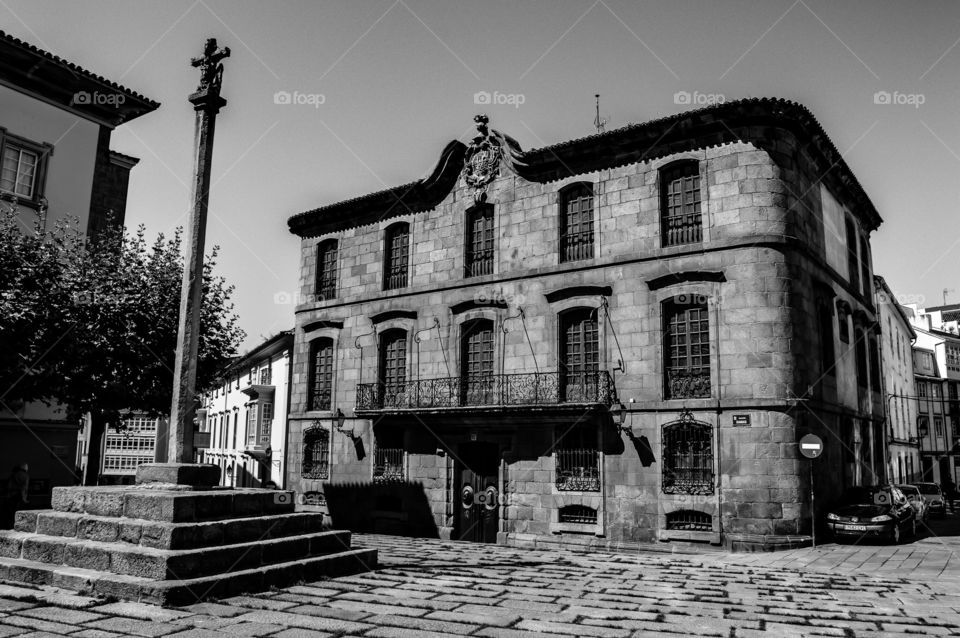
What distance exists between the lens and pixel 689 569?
43.9ft

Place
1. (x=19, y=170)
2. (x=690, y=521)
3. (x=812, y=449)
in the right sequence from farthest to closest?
(x=19, y=170)
(x=690, y=521)
(x=812, y=449)

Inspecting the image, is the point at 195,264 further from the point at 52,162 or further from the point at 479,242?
the point at 52,162

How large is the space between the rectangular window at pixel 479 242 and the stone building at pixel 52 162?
10.8 metres

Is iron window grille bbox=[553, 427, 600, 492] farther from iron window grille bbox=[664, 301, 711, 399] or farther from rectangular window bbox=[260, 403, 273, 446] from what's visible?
rectangular window bbox=[260, 403, 273, 446]

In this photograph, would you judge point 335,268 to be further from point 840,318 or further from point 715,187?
point 840,318

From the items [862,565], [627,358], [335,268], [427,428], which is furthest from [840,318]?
[335,268]

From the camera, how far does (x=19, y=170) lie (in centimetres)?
2352

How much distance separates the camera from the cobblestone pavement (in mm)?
7570

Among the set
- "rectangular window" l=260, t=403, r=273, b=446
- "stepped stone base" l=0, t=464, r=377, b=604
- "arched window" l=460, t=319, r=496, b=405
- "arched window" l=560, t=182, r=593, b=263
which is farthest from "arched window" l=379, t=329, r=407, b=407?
"rectangular window" l=260, t=403, r=273, b=446

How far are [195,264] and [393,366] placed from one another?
11524 millimetres

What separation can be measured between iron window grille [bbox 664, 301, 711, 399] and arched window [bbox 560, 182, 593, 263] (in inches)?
115

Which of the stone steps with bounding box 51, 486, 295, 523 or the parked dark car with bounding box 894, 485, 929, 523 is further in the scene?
the parked dark car with bounding box 894, 485, 929, 523

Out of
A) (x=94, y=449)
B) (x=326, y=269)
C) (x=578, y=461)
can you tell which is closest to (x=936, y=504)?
(x=578, y=461)

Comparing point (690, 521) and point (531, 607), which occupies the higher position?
point (690, 521)
